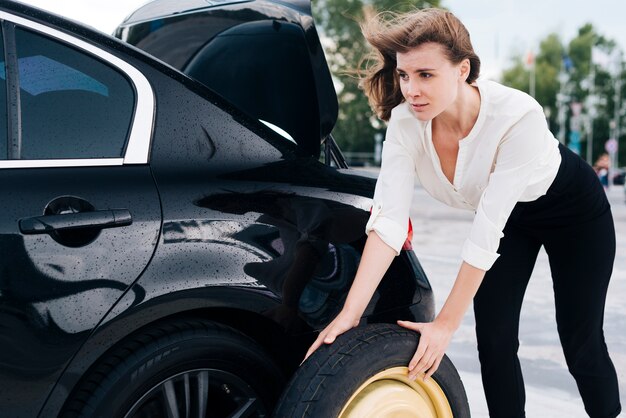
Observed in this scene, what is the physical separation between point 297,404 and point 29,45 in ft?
3.76

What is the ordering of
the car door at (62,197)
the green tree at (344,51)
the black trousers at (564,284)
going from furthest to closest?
the green tree at (344,51)
the black trousers at (564,284)
the car door at (62,197)

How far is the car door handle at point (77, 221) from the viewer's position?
1776 mm

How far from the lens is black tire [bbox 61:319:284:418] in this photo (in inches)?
72.7

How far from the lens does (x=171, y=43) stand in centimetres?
286

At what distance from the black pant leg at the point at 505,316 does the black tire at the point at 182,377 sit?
0.84 m

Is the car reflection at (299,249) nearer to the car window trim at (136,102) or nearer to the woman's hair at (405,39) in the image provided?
the car window trim at (136,102)

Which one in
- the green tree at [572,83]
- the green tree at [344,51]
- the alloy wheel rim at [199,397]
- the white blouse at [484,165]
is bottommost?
the green tree at [572,83]

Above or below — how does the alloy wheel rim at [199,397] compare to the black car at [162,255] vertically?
below

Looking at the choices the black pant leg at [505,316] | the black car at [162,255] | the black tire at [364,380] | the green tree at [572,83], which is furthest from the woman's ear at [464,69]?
the green tree at [572,83]

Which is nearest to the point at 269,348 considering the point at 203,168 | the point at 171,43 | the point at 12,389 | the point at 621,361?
the point at 203,168

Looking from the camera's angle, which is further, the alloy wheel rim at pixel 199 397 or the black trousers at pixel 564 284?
the black trousers at pixel 564 284

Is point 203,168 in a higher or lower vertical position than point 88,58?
lower

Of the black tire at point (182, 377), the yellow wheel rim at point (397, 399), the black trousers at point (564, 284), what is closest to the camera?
the black tire at point (182, 377)

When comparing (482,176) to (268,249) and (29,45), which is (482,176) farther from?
(29,45)
